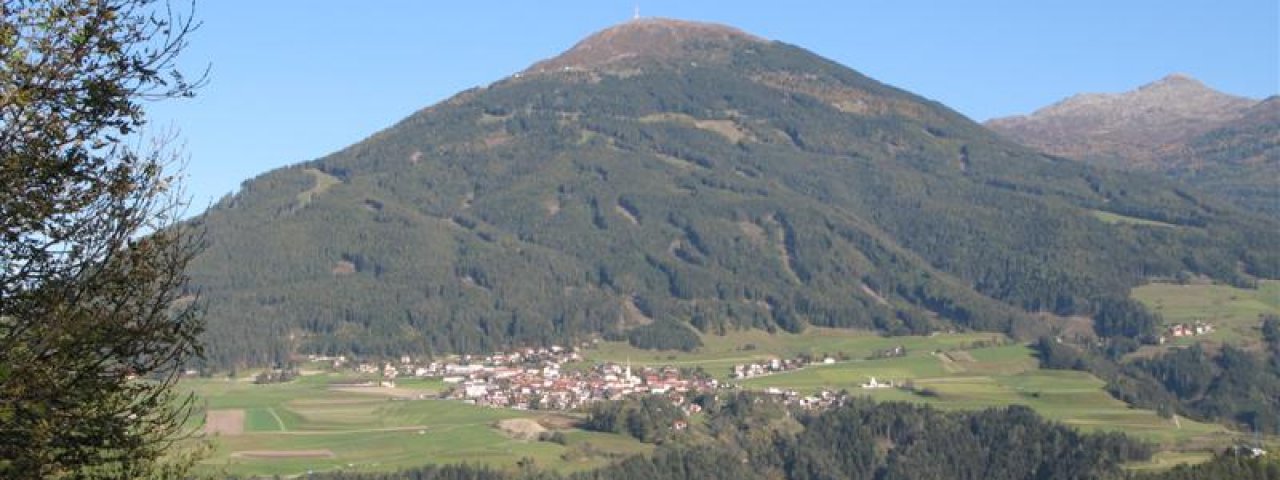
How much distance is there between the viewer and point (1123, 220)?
7357 inches

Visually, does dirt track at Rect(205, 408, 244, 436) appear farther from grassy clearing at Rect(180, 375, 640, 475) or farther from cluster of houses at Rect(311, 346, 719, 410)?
cluster of houses at Rect(311, 346, 719, 410)

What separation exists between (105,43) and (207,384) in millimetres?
108312

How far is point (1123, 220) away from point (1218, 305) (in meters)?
41.5

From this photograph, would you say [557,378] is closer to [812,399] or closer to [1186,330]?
[812,399]

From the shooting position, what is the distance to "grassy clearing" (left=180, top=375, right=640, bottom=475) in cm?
7812

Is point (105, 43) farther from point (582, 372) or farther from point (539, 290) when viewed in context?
point (539, 290)

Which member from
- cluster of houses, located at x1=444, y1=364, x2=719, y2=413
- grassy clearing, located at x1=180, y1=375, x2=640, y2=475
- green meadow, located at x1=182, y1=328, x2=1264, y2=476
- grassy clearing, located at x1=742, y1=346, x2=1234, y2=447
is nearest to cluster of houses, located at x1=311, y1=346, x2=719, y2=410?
cluster of houses, located at x1=444, y1=364, x2=719, y2=413

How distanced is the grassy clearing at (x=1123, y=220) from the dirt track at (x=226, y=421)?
120 m

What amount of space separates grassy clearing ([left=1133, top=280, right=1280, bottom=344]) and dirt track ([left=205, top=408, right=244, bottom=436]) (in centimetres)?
7914

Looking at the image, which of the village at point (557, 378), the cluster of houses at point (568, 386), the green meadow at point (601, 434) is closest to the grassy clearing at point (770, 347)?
the green meadow at point (601, 434)

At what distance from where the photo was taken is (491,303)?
5842 inches

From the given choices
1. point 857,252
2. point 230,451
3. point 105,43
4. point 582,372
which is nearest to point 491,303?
point 582,372

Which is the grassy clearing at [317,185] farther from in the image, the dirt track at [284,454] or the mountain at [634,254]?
the dirt track at [284,454]

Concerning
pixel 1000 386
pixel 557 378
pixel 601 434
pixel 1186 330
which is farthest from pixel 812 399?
pixel 1186 330
